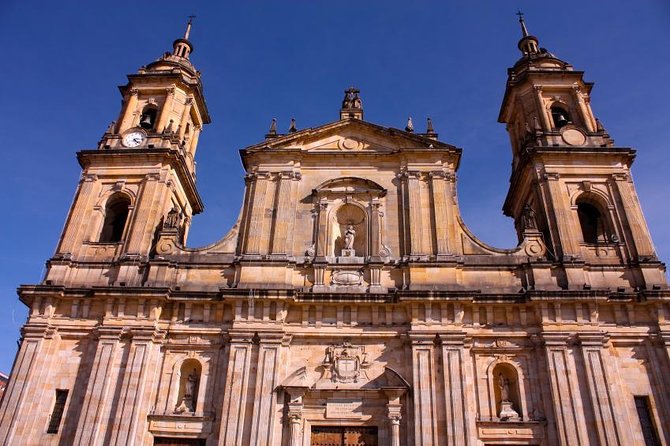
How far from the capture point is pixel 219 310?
735 inches

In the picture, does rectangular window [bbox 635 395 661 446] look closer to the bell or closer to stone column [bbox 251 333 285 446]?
stone column [bbox 251 333 285 446]

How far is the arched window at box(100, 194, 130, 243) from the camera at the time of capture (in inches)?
856

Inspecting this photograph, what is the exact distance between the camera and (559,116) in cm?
2386

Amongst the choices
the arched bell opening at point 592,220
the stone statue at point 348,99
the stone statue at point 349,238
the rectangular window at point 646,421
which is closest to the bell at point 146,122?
the stone statue at point 348,99

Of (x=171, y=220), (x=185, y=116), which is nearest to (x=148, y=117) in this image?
(x=185, y=116)

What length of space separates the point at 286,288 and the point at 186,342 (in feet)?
11.5

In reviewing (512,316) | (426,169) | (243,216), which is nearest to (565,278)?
(512,316)

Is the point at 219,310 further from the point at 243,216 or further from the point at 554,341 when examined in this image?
the point at 554,341

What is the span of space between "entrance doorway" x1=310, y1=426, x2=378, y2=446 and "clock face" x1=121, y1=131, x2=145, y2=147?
1295cm

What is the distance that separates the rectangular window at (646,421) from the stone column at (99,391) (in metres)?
15.3

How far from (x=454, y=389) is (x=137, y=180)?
13.5 m

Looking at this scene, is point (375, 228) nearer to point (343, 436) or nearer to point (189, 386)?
point (343, 436)

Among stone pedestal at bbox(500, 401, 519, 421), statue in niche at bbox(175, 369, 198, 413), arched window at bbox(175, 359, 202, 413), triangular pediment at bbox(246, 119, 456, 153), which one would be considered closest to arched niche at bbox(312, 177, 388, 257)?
triangular pediment at bbox(246, 119, 456, 153)

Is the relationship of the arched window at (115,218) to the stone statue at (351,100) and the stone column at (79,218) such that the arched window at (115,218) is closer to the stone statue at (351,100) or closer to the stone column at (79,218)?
the stone column at (79,218)
